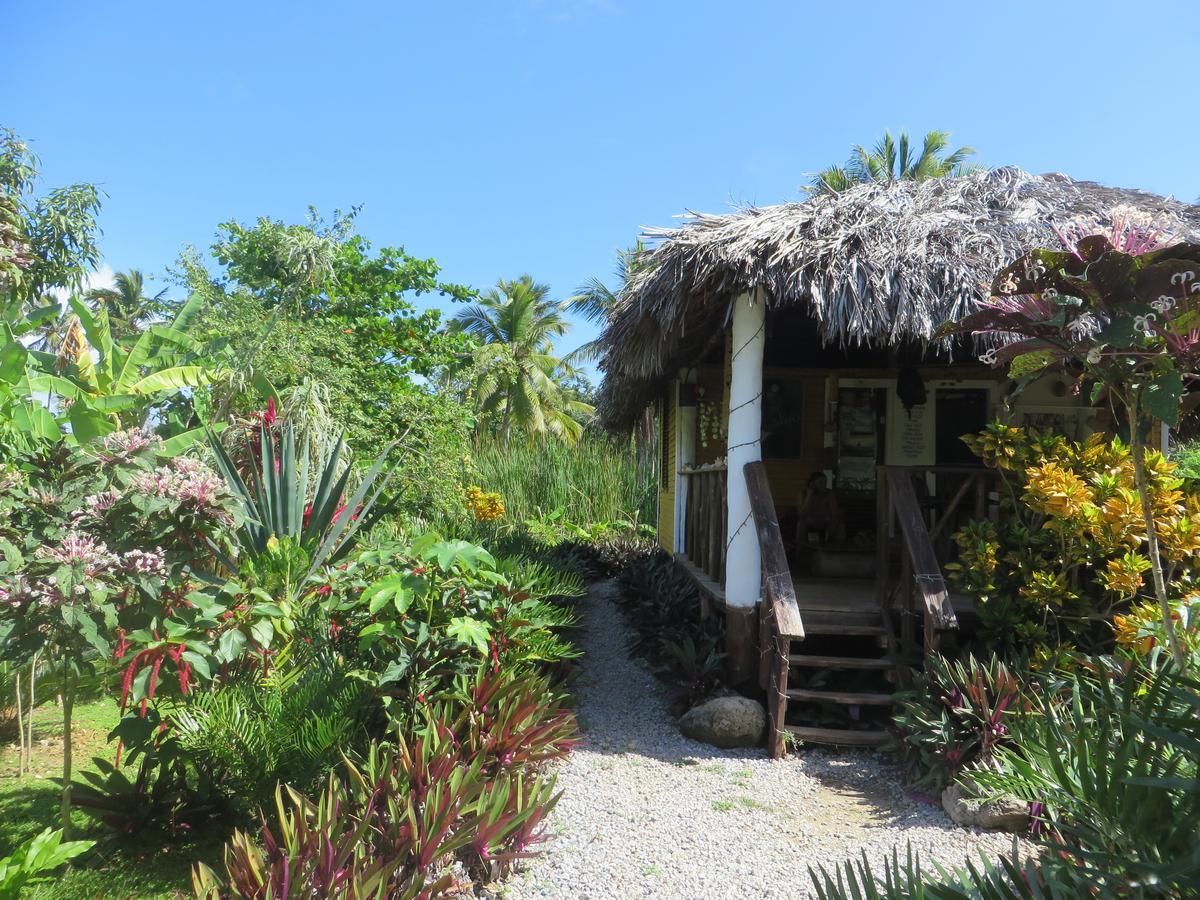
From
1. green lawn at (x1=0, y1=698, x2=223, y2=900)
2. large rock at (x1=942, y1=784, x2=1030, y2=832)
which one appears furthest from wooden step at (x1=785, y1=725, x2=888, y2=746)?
green lawn at (x1=0, y1=698, x2=223, y2=900)

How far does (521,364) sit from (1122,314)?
25.1 meters

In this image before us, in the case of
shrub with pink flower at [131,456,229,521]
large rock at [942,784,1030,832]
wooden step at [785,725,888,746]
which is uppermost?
shrub with pink flower at [131,456,229,521]

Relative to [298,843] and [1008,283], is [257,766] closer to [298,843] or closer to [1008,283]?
[298,843]

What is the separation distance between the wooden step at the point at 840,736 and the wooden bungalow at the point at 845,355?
0.7 inches

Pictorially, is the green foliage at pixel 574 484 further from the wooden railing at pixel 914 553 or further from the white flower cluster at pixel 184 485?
the white flower cluster at pixel 184 485

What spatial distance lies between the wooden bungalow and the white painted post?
0.04 ft

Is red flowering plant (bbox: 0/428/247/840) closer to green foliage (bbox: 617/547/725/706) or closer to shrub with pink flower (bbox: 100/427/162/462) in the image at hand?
shrub with pink flower (bbox: 100/427/162/462)

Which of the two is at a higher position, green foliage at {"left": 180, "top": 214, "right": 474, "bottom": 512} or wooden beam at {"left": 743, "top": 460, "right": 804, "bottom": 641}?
green foliage at {"left": 180, "top": 214, "right": 474, "bottom": 512}

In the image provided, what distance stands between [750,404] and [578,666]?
281 centimetres

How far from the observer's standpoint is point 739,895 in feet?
12.1

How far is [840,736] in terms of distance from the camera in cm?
561

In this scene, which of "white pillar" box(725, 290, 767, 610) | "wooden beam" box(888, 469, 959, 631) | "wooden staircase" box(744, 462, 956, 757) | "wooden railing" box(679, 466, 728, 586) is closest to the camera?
"wooden beam" box(888, 469, 959, 631)

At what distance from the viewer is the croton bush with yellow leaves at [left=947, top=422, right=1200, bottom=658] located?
4957mm

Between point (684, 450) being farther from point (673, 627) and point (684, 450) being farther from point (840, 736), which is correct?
point (840, 736)
